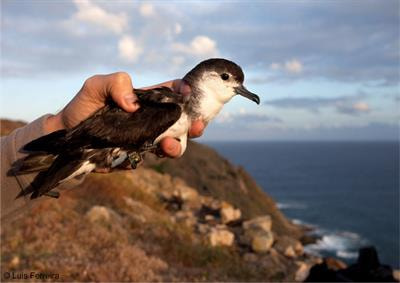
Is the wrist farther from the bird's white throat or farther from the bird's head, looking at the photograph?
the bird's white throat

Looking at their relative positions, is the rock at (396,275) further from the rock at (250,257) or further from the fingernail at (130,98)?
the fingernail at (130,98)

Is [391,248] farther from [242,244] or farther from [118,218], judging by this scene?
[118,218]

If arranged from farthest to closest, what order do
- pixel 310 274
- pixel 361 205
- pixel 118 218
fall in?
pixel 361 205, pixel 118 218, pixel 310 274

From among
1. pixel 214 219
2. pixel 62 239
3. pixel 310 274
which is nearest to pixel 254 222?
pixel 214 219

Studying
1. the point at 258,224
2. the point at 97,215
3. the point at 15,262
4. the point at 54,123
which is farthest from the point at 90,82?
the point at 258,224

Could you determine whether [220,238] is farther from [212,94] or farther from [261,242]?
[212,94]
